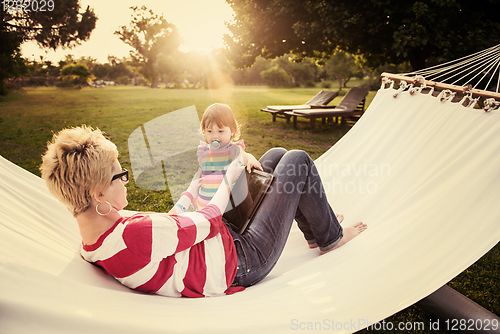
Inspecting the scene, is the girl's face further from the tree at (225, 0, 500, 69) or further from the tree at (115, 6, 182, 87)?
the tree at (115, 6, 182, 87)

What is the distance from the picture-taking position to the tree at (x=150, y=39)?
35.2 meters

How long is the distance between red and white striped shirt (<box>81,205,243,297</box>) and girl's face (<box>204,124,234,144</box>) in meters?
0.65

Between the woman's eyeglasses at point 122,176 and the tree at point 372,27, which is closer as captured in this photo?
the woman's eyeglasses at point 122,176

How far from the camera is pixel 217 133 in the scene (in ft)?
5.79

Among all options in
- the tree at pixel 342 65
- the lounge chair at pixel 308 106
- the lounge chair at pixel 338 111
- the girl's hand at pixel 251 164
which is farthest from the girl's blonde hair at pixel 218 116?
the tree at pixel 342 65

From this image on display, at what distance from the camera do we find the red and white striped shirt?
98 centimetres

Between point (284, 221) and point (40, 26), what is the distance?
44.7ft

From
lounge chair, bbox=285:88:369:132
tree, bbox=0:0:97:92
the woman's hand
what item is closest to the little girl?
the woman's hand

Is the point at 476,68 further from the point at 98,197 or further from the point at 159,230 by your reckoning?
the point at 98,197

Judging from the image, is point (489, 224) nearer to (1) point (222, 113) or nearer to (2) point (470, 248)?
(2) point (470, 248)

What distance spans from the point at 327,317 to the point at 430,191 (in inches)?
38.3

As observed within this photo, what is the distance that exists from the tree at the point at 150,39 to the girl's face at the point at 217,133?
3668 centimetres

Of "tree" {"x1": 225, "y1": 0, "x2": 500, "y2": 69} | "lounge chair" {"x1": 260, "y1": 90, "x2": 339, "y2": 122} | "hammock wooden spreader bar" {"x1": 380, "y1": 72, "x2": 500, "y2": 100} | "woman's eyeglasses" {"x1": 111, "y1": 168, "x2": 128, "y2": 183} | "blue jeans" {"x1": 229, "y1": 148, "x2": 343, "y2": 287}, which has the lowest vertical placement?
"lounge chair" {"x1": 260, "y1": 90, "x2": 339, "y2": 122}

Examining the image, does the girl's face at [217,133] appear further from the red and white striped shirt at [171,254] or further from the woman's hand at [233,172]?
the red and white striped shirt at [171,254]
